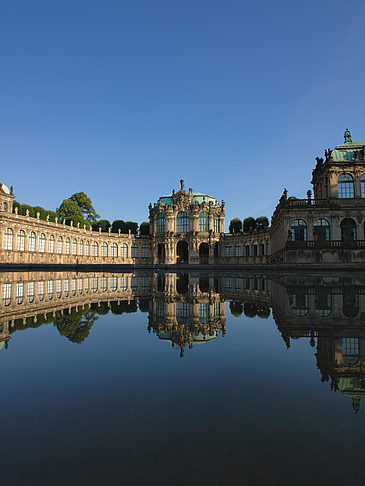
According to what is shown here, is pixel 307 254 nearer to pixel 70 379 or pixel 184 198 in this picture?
pixel 70 379

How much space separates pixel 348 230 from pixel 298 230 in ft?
17.6

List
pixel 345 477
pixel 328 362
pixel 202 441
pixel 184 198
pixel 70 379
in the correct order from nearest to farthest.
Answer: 1. pixel 345 477
2. pixel 202 441
3. pixel 70 379
4. pixel 328 362
5. pixel 184 198

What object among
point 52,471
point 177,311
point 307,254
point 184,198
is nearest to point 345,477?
point 52,471

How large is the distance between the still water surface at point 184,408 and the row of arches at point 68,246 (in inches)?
1795

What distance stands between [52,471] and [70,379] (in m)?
1.16

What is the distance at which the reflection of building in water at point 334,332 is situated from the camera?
2.64 m

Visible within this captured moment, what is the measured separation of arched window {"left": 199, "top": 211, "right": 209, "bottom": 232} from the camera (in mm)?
71062

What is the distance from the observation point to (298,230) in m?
32.2

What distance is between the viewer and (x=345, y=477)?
139cm

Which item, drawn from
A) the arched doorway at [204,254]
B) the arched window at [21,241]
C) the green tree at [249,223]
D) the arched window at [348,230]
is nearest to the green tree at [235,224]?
the green tree at [249,223]

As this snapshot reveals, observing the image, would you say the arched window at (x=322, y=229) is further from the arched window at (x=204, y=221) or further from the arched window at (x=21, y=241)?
the arched window at (x=21, y=241)

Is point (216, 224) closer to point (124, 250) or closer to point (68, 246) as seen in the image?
point (124, 250)

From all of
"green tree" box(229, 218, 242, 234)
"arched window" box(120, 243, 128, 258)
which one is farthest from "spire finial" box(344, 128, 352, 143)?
"arched window" box(120, 243, 128, 258)

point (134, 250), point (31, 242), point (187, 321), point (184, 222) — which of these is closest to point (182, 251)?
point (184, 222)
